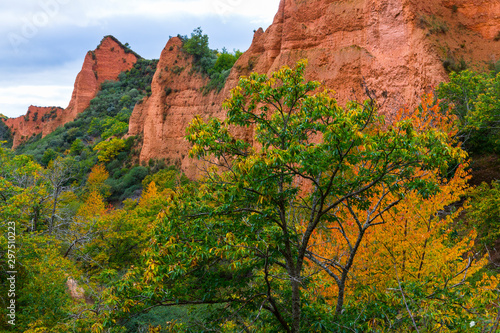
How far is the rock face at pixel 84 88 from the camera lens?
77.2 metres

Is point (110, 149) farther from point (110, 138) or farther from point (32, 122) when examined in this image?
point (32, 122)

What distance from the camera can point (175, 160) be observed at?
41875 mm

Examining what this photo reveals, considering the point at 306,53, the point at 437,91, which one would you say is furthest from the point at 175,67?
the point at 437,91

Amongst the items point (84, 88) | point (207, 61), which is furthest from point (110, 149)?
point (84, 88)

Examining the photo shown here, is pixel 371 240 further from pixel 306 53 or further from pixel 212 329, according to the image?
pixel 306 53

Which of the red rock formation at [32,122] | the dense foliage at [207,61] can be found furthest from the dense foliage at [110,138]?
the dense foliage at [207,61]

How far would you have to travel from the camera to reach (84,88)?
77000 millimetres

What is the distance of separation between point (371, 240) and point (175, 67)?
42.0 m

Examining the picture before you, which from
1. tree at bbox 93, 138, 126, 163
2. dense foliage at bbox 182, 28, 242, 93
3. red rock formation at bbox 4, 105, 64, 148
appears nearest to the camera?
dense foliage at bbox 182, 28, 242, 93

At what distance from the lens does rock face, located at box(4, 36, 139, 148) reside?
253 ft

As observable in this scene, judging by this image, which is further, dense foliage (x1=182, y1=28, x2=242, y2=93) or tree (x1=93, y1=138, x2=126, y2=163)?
tree (x1=93, y1=138, x2=126, y2=163)

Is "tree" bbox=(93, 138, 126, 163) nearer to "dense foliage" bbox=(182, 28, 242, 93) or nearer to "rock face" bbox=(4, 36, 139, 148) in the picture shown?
"dense foliage" bbox=(182, 28, 242, 93)

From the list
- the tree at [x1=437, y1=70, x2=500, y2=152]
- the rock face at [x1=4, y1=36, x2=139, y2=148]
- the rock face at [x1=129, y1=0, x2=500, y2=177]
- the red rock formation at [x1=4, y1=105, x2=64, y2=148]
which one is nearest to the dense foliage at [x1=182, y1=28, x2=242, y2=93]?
the rock face at [x1=129, y1=0, x2=500, y2=177]

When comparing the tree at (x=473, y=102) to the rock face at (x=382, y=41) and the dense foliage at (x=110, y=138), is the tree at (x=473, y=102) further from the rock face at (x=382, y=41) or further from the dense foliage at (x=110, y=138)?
the dense foliage at (x=110, y=138)
